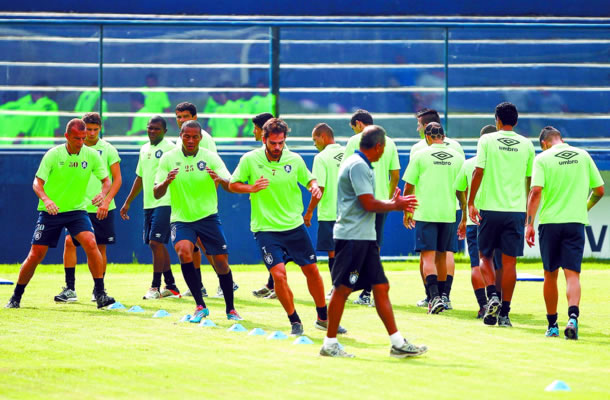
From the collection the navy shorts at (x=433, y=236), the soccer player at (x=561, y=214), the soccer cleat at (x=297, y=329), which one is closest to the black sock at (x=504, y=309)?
the soccer player at (x=561, y=214)

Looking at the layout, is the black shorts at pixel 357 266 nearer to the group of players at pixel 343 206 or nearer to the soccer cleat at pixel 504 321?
the group of players at pixel 343 206

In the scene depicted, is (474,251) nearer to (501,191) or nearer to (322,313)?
(501,191)

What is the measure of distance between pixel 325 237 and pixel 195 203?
8.22ft

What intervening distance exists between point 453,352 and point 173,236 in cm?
334

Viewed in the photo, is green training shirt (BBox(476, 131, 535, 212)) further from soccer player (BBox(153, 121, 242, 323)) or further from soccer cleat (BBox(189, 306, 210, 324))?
soccer cleat (BBox(189, 306, 210, 324))

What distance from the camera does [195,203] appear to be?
34.0 feet

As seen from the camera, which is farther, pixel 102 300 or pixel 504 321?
pixel 102 300

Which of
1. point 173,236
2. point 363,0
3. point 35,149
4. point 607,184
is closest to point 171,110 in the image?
point 35,149

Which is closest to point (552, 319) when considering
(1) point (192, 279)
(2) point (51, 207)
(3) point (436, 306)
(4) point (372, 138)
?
(3) point (436, 306)

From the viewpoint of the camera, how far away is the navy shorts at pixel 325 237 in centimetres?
1236

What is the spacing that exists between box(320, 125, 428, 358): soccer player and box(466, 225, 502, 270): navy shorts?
2.93 m

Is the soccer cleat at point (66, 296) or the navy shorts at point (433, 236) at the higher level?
the navy shorts at point (433, 236)

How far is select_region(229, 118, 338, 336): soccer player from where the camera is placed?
9.45 metres

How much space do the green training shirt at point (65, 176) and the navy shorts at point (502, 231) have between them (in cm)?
444
